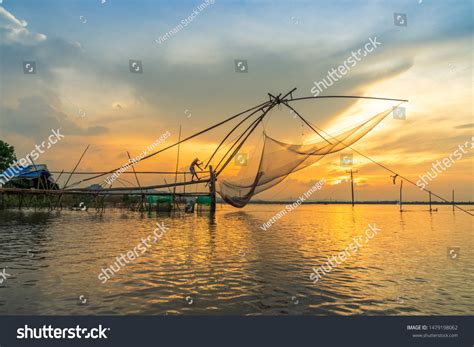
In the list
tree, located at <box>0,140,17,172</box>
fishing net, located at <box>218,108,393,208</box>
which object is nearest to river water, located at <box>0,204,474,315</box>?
fishing net, located at <box>218,108,393,208</box>

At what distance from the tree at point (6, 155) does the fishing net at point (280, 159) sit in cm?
2601

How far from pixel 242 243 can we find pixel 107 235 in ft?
19.8

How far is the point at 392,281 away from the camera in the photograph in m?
7.80

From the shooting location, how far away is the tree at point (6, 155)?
123ft

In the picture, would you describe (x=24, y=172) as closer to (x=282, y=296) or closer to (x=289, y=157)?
(x=289, y=157)

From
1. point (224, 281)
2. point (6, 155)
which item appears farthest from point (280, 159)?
point (6, 155)

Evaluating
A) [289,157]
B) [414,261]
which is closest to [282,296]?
[414,261]

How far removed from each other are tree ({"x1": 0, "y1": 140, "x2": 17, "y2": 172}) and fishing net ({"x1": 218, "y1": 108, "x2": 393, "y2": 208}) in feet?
85.3

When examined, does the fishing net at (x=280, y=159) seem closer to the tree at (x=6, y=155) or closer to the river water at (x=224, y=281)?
the river water at (x=224, y=281)

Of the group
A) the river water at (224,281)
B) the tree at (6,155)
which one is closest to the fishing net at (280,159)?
the river water at (224,281)

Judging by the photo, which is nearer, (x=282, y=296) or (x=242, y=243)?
(x=282, y=296)

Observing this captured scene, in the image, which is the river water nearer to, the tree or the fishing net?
the fishing net

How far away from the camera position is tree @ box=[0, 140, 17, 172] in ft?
123

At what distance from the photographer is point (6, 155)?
1503 inches
